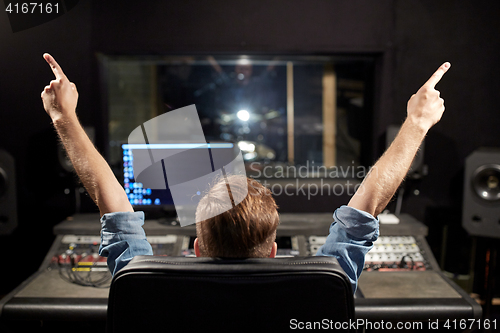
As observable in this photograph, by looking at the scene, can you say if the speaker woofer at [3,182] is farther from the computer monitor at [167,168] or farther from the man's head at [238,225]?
the man's head at [238,225]

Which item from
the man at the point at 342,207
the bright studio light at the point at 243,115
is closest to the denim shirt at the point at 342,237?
the man at the point at 342,207

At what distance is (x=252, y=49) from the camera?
2.35 metres

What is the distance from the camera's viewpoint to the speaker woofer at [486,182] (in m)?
1.99

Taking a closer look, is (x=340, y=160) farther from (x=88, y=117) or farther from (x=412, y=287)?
(x=88, y=117)

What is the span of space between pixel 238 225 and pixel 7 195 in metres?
1.82

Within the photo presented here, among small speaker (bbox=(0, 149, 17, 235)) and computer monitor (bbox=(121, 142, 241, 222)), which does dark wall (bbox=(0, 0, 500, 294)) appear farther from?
computer monitor (bbox=(121, 142, 241, 222))

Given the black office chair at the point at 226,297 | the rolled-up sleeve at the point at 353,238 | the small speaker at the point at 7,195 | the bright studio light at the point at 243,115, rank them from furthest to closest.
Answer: the bright studio light at the point at 243,115
the small speaker at the point at 7,195
the rolled-up sleeve at the point at 353,238
the black office chair at the point at 226,297

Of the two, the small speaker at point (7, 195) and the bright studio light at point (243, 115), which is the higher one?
the bright studio light at point (243, 115)

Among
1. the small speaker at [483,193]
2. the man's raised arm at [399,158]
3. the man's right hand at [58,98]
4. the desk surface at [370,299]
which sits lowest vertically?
the desk surface at [370,299]

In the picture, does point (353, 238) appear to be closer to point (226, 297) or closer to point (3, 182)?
point (226, 297)

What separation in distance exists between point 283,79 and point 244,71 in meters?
0.56

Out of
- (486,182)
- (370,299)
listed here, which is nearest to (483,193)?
(486,182)

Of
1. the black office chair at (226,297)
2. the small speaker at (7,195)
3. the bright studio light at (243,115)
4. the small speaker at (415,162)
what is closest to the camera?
the black office chair at (226,297)

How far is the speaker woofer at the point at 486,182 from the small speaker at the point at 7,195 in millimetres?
2608
